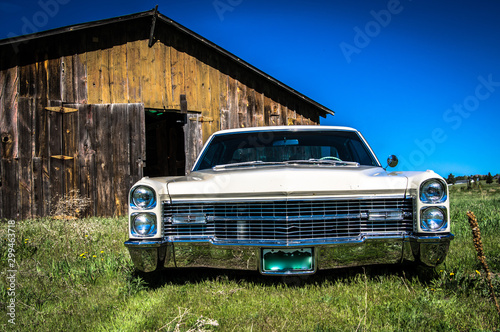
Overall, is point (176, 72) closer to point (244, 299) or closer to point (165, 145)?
point (165, 145)

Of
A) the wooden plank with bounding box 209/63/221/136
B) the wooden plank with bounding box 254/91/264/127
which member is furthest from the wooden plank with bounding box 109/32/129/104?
the wooden plank with bounding box 254/91/264/127

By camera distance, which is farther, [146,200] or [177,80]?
[177,80]

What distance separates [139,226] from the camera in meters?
2.55

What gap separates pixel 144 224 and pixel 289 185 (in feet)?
3.57

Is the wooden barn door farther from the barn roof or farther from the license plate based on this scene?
the license plate

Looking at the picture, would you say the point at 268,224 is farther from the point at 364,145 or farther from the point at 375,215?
the point at 364,145

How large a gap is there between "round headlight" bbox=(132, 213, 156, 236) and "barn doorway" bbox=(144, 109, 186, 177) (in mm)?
7899

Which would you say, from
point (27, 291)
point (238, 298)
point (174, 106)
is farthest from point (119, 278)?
point (174, 106)

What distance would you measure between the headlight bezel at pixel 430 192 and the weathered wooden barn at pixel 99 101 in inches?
231

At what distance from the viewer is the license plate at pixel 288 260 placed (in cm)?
243

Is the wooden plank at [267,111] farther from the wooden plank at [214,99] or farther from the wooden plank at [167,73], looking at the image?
the wooden plank at [167,73]

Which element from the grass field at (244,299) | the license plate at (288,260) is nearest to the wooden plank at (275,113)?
the grass field at (244,299)

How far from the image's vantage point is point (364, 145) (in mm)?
3656

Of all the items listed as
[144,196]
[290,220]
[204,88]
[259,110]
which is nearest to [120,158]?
[204,88]
